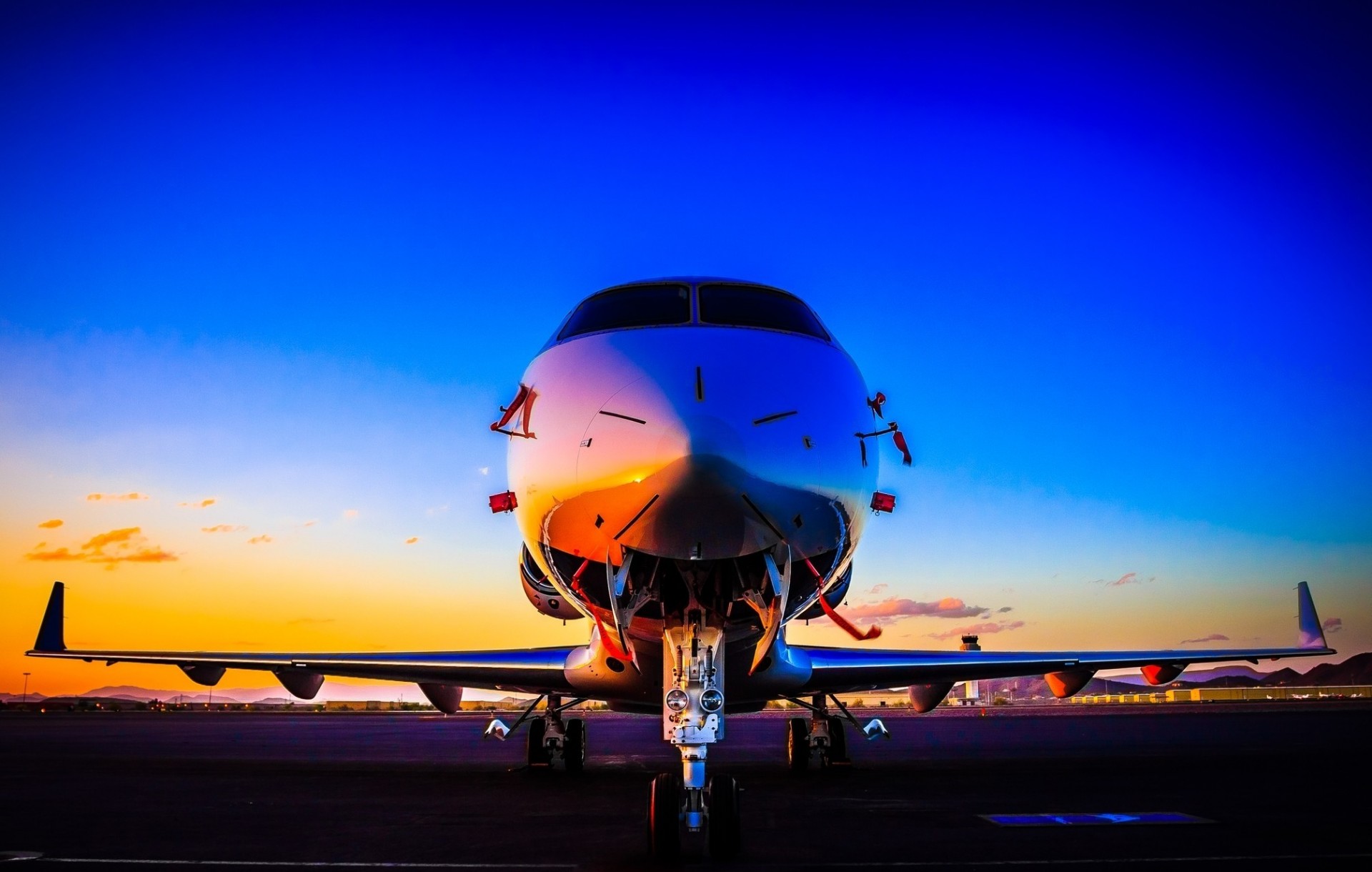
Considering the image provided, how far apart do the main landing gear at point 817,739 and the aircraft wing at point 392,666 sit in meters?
2.96

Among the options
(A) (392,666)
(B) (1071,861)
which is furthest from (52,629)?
(B) (1071,861)

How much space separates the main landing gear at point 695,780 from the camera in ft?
19.8

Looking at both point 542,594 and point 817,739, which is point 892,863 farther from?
point 817,739

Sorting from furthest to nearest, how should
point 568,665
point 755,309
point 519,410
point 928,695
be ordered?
point 928,695, point 568,665, point 755,309, point 519,410

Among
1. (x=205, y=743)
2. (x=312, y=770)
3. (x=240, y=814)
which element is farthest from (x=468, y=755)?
(x=240, y=814)

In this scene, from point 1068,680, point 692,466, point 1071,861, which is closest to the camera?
point 692,466

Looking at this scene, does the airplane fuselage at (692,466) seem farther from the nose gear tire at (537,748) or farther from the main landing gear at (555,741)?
the nose gear tire at (537,748)

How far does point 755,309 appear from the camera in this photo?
6.87 m

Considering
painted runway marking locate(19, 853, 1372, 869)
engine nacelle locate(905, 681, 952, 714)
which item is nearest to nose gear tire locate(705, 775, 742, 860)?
painted runway marking locate(19, 853, 1372, 869)

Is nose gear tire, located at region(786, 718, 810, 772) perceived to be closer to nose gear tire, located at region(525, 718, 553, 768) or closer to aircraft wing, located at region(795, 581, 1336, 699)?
aircraft wing, located at region(795, 581, 1336, 699)

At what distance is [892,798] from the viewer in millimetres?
9469

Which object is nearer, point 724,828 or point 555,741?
point 724,828

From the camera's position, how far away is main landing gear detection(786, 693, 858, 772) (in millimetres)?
13148

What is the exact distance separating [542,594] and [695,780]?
621 cm
